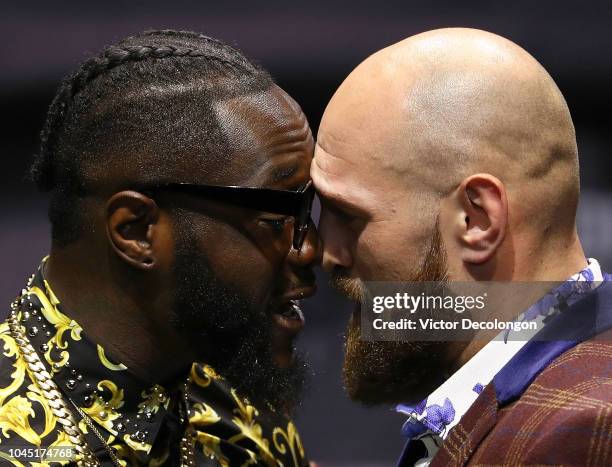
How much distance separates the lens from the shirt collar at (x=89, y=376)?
2459 millimetres

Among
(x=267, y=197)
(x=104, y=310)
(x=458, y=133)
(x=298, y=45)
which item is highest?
(x=458, y=133)

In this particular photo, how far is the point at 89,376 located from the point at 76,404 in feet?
0.23

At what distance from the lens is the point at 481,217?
91.2 inches

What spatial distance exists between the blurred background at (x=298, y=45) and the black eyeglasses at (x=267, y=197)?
3.07 meters

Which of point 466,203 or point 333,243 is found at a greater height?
point 466,203

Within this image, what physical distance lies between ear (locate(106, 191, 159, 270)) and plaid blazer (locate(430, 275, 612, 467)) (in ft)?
2.77

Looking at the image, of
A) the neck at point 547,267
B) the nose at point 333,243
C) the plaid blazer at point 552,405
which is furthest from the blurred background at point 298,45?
the plaid blazer at point 552,405

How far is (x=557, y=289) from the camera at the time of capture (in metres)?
2.29

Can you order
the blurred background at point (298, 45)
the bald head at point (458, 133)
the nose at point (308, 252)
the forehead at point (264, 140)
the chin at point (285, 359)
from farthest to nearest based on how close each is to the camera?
the blurred background at point (298, 45) → the chin at point (285, 359) → the nose at point (308, 252) → the forehead at point (264, 140) → the bald head at point (458, 133)

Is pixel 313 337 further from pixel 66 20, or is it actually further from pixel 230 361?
pixel 230 361

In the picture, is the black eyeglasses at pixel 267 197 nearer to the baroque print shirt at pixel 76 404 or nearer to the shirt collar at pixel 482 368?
the baroque print shirt at pixel 76 404

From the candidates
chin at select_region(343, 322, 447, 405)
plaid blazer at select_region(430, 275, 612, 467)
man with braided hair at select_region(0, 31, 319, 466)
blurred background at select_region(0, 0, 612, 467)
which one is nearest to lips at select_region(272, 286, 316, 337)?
man with braided hair at select_region(0, 31, 319, 466)

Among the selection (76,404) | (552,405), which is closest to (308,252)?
(76,404)

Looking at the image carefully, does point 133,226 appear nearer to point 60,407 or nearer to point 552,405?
point 60,407
